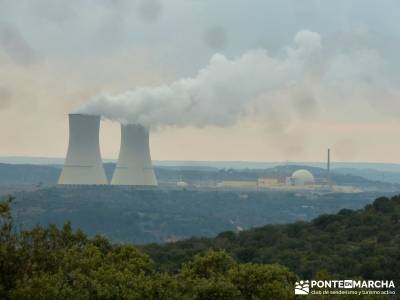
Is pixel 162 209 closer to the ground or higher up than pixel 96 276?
closer to the ground

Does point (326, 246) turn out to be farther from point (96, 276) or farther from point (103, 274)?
point (96, 276)

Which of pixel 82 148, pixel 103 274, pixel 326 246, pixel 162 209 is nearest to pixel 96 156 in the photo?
pixel 82 148

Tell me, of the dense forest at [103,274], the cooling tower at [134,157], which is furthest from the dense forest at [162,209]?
the dense forest at [103,274]

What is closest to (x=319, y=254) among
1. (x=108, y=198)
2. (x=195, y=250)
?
(x=195, y=250)

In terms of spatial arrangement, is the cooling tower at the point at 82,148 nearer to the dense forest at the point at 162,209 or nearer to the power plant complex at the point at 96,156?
the power plant complex at the point at 96,156

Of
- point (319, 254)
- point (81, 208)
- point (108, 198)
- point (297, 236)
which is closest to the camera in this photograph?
point (319, 254)

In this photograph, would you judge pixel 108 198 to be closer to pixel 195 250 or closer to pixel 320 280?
pixel 195 250
